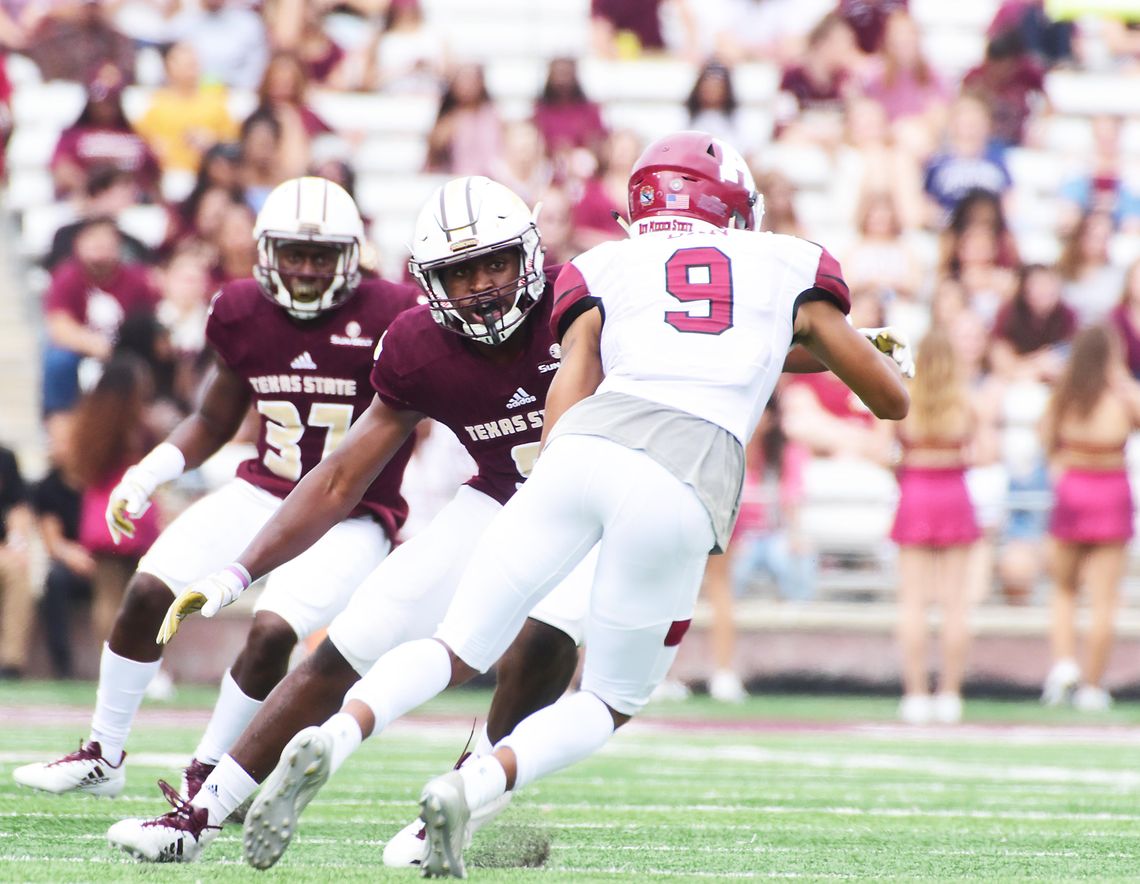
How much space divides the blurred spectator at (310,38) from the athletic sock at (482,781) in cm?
1031

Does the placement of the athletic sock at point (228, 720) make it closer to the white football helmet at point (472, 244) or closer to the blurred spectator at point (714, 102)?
the white football helmet at point (472, 244)

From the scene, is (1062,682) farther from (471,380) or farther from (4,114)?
(4,114)

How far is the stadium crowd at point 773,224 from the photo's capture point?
32.2ft

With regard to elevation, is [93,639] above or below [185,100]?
below

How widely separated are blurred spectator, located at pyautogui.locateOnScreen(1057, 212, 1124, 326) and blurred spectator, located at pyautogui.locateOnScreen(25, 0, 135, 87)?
6.64m

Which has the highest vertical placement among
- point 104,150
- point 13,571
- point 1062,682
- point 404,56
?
point 404,56

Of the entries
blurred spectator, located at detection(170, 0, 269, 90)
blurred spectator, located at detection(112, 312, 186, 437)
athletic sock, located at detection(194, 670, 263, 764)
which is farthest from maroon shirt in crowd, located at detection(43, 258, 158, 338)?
athletic sock, located at detection(194, 670, 263, 764)

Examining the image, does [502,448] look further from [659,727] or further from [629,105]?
[629,105]

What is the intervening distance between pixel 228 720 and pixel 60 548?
541 centimetres

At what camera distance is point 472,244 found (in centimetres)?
437

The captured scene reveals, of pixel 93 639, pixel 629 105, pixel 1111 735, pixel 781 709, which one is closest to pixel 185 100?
pixel 629 105

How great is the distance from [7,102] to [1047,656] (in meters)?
7.74

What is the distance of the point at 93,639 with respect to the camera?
408 inches

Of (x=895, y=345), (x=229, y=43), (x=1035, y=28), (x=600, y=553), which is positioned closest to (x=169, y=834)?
(x=600, y=553)
